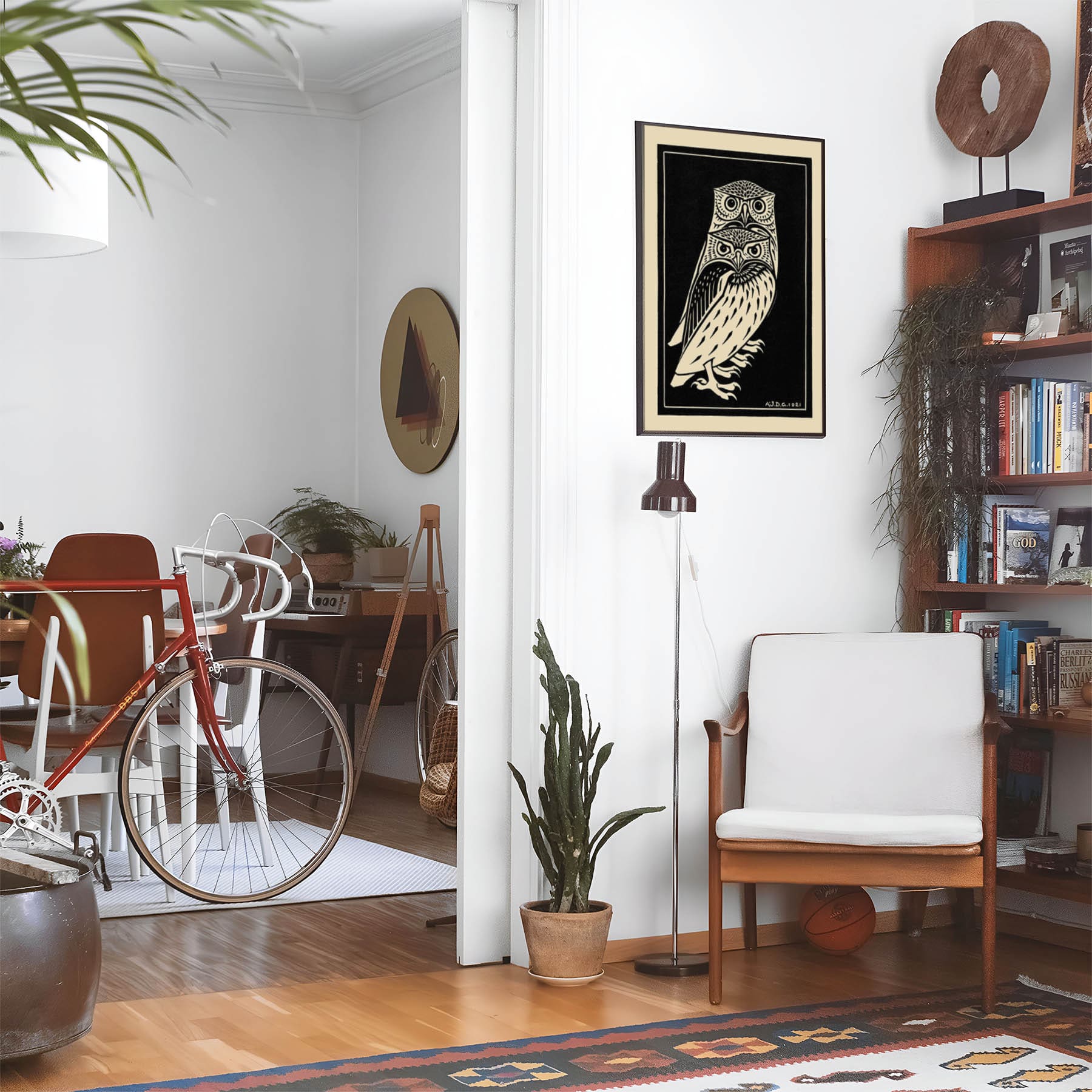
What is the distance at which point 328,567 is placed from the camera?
6531 millimetres

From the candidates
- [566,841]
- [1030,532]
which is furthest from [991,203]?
[566,841]

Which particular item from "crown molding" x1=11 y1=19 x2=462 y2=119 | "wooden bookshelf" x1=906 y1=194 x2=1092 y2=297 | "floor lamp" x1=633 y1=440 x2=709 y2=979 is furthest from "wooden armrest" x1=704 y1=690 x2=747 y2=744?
"crown molding" x1=11 y1=19 x2=462 y2=119

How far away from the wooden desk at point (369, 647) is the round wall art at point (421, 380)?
631 millimetres

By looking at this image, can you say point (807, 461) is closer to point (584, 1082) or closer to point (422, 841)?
point (584, 1082)

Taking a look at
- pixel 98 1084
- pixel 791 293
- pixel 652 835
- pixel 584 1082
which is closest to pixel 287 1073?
pixel 98 1084

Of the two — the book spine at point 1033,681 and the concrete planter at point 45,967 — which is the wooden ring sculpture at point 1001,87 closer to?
the book spine at point 1033,681

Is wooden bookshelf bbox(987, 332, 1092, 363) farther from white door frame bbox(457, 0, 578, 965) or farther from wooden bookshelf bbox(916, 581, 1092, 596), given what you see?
white door frame bbox(457, 0, 578, 965)

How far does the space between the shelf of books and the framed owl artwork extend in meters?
0.38

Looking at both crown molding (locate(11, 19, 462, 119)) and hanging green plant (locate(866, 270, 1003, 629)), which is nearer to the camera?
hanging green plant (locate(866, 270, 1003, 629))

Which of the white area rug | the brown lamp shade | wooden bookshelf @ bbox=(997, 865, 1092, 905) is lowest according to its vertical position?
the white area rug

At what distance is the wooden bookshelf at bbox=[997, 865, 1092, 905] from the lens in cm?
365

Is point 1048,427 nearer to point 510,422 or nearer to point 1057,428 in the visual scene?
point 1057,428

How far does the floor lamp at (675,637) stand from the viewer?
341 centimetres

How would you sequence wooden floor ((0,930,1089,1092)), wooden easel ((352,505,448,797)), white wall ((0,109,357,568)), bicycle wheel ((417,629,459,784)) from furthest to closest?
1. white wall ((0,109,357,568))
2. bicycle wheel ((417,629,459,784))
3. wooden easel ((352,505,448,797))
4. wooden floor ((0,930,1089,1092))
